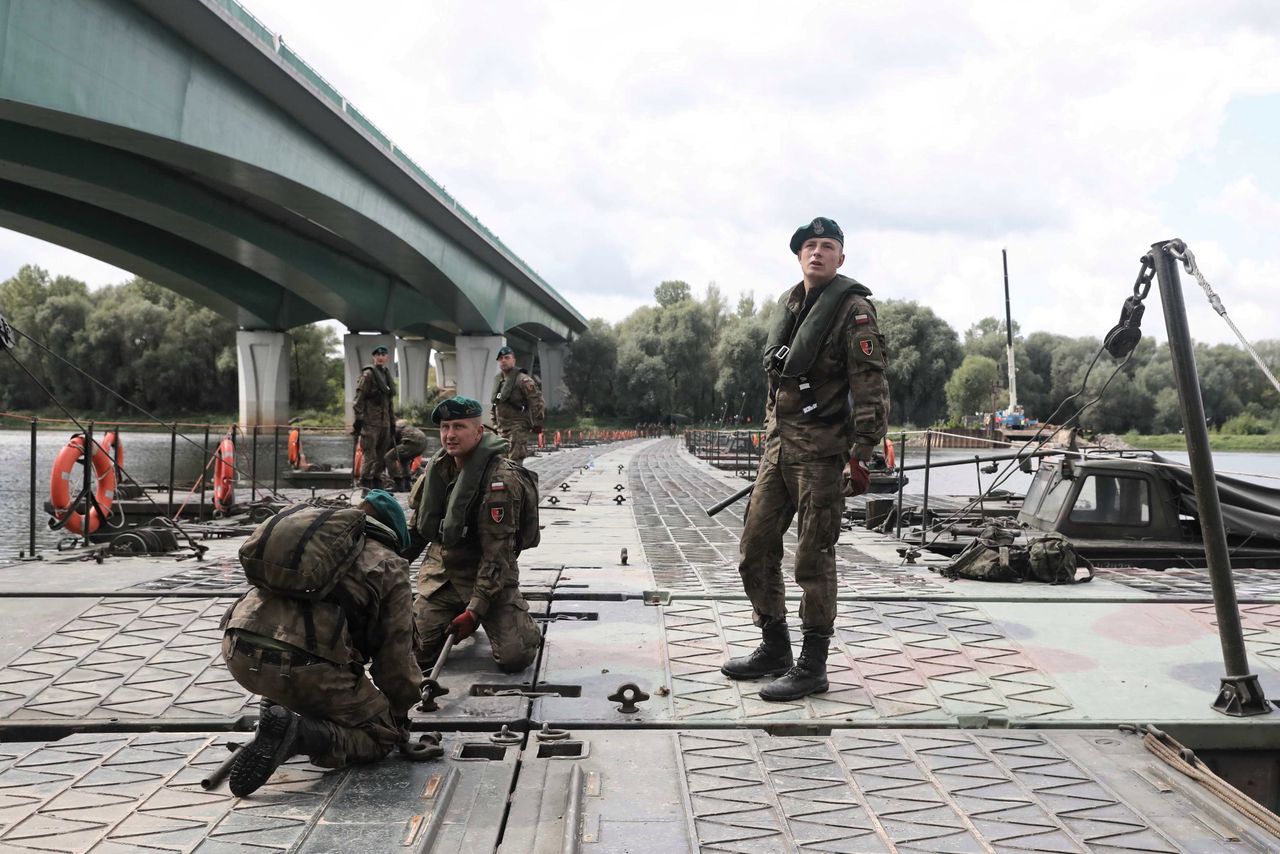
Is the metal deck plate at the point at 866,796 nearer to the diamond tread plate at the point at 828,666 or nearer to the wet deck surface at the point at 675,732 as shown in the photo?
the wet deck surface at the point at 675,732

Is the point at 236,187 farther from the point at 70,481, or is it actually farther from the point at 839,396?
the point at 839,396

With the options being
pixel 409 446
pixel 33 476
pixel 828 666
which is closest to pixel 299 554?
pixel 828 666

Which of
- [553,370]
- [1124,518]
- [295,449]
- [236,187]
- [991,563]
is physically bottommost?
[991,563]

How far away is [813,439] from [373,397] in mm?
8927

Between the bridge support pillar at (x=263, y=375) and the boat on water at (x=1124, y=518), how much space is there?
39.2m

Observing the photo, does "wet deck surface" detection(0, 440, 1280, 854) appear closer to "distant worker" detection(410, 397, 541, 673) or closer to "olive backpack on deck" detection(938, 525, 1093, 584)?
"distant worker" detection(410, 397, 541, 673)

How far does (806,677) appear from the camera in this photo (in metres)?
4.34

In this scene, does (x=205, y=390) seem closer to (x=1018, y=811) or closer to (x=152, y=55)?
(x=152, y=55)

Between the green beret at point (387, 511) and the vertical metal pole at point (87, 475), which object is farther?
the vertical metal pole at point (87, 475)

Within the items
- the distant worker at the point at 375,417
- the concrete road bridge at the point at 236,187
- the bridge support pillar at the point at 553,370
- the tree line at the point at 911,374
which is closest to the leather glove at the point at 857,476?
the distant worker at the point at 375,417

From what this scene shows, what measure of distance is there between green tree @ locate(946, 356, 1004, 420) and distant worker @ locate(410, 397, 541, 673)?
67.8 m

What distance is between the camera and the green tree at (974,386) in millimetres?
69562

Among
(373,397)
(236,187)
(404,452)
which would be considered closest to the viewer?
(404,452)

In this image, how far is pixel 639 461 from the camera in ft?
95.8
